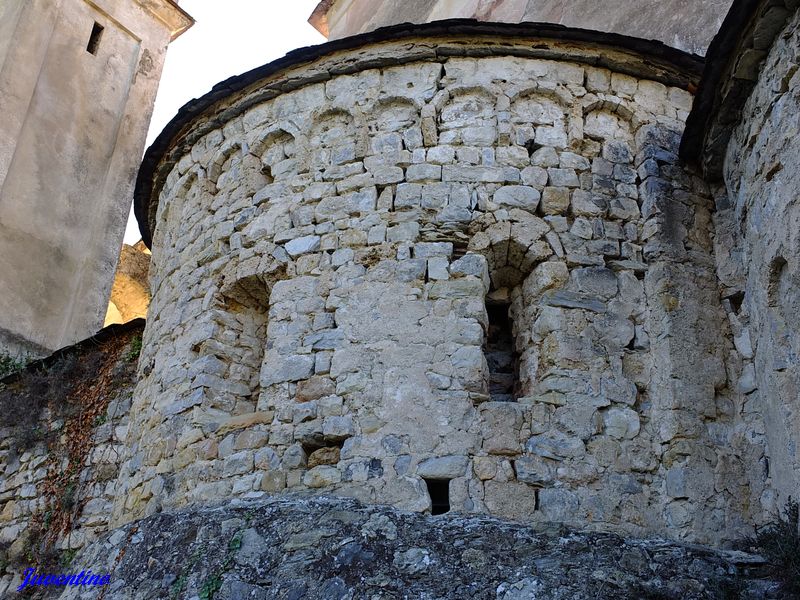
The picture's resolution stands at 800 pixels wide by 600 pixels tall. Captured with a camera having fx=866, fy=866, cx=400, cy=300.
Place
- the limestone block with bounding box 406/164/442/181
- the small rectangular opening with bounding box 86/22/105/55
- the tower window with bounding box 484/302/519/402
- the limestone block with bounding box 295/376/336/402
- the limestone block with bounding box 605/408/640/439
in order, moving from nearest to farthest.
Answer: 1. the limestone block with bounding box 605/408/640/439
2. the limestone block with bounding box 295/376/336/402
3. the tower window with bounding box 484/302/519/402
4. the limestone block with bounding box 406/164/442/181
5. the small rectangular opening with bounding box 86/22/105/55

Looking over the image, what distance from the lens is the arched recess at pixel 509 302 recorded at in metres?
5.45

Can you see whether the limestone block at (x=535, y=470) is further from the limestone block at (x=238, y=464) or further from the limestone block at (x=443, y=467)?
the limestone block at (x=238, y=464)

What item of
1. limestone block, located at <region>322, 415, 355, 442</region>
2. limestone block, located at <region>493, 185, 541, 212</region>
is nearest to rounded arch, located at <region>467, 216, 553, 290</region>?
limestone block, located at <region>493, 185, 541, 212</region>

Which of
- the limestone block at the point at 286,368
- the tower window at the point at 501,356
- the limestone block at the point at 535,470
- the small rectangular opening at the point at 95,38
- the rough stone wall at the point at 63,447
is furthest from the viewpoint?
the small rectangular opening at the point at 95,38

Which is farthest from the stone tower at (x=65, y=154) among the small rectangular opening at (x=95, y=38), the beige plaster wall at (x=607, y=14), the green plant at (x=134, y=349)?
the beige plaster wall at (x=607, y=14)

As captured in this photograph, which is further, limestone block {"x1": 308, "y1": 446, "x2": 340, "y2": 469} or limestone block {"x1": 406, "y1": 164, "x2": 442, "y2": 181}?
limestone block {"x1": 406, "y1": 164, "x2": 442, "y2": 181}

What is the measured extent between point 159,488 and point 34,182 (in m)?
7.98

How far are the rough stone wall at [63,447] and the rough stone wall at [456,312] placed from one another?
1.61m

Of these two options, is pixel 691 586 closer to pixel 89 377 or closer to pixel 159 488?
pixel 159 488

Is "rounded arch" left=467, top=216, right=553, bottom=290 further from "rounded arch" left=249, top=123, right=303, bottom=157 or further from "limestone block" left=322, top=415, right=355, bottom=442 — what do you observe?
"rounded arch" left=249, top=123, right=303, bottom=157

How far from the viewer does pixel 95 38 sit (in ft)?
45.7

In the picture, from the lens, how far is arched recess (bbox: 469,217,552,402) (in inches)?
215

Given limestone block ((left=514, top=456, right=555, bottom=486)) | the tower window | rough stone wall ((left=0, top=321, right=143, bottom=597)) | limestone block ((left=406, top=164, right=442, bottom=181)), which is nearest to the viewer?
limestone block ((left=514, top=456, right=555, bottom=486))

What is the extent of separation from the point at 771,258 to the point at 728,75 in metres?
1.22
